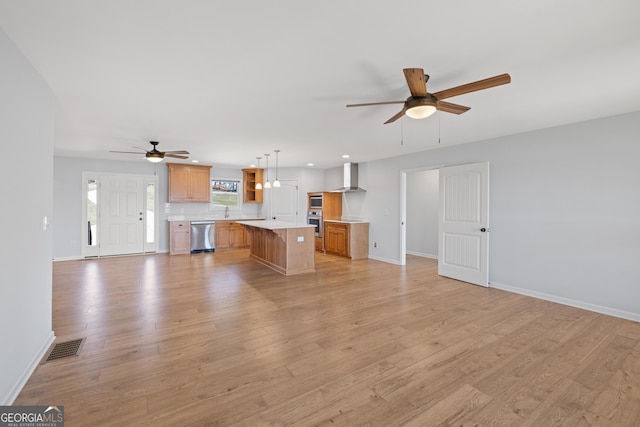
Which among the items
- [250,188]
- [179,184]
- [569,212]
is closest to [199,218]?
[179,184]

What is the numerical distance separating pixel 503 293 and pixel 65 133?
7240mm

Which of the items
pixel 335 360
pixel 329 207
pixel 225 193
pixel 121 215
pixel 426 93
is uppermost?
pixel 426 93

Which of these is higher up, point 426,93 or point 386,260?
point 426,93

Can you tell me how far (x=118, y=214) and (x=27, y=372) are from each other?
5.85 m

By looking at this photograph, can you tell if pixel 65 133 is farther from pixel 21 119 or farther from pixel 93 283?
pixel 21 119

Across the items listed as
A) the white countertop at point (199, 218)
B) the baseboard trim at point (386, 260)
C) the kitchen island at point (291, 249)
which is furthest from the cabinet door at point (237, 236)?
the baseboard trim at point (386, 260)

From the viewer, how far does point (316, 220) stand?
7.94 meters

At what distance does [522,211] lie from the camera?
4172 millimetres

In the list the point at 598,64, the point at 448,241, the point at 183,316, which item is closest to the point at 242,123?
the point at 183,316

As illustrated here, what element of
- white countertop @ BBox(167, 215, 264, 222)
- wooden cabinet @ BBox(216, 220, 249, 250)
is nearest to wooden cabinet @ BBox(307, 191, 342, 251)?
wooden cabinet @ BBox(216, 220, 249, 250)

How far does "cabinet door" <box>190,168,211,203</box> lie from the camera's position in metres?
7.64

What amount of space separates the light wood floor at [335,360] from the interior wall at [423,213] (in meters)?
2.93

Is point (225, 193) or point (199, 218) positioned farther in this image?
point (225, 193)

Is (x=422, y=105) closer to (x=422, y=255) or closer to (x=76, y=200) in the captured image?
(x=422, y=255)
